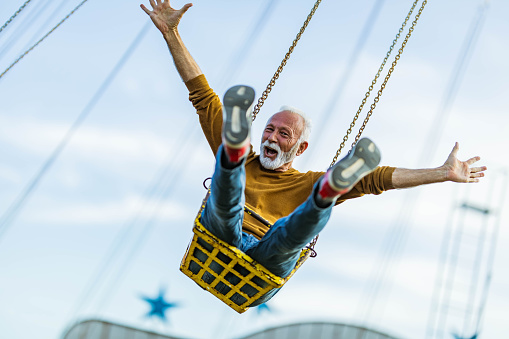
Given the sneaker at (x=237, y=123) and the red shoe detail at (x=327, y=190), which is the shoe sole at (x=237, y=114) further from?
the red shoe detail at (x=327, y=190)

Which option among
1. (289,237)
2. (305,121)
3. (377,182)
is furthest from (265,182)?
(289,237)

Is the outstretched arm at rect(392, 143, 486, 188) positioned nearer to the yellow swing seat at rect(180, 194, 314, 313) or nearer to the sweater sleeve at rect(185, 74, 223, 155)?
the yellow swing seat at rect(180, 194, 314, 313)

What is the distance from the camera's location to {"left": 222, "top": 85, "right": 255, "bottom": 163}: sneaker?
2867 mm

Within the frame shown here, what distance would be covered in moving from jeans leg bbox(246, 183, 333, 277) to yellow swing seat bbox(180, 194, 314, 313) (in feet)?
0.21

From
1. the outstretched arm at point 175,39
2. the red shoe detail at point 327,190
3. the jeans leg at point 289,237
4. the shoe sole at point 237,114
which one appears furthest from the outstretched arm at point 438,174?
the outstretched arm at point 175,39

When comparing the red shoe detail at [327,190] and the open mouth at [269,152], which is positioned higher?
the open mouth at [269,152]

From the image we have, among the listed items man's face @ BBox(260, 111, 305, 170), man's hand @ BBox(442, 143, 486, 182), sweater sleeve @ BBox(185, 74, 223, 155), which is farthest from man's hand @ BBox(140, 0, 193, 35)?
man's hand @ BBox(442, 143, 486, 182)

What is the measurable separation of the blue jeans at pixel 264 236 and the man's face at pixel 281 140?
0.66 metres

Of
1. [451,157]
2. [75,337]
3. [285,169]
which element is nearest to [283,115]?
[285,169]

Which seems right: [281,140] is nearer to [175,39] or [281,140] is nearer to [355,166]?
[175,39]

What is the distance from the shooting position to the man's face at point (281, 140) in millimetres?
4117

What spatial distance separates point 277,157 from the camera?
162 inches

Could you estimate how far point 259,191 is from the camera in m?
3.94

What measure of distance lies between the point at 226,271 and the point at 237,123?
3.70ft
